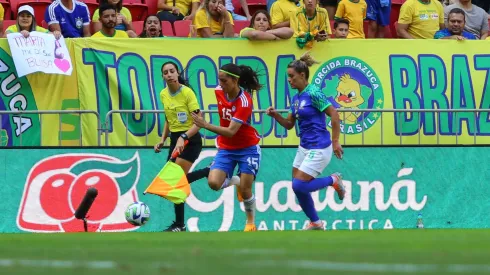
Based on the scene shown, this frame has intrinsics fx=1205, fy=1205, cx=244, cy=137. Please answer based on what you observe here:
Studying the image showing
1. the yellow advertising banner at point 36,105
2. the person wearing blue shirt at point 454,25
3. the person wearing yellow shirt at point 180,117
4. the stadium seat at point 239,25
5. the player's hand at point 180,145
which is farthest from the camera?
the stadium seat at point 239,25

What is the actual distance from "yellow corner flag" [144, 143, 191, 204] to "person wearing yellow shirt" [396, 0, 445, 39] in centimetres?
566

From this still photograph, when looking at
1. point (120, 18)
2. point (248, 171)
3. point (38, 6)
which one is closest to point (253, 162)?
point (248, 171)

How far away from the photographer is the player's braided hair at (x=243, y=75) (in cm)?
1405

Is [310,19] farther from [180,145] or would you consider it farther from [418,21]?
[180,145]

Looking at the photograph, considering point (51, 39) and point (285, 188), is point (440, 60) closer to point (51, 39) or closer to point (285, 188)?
point (285, 188)

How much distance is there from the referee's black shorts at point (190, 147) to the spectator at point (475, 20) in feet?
18.7

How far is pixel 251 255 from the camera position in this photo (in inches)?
309

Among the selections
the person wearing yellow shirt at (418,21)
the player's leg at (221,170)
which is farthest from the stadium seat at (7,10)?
the person wearing yellow shirt at (418,21)

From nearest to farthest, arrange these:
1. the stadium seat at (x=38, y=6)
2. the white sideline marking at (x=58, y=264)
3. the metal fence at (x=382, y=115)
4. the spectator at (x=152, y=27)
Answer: the white sideline marking at (x=58, y=264) < the metal fence at (x=382, y=115) < the spectator at (x=152, y=27) < the stadium seat at (x=38, y=6)

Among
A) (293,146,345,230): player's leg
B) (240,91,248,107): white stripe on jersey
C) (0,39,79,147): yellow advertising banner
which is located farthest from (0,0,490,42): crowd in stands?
(293,146,345,230): player's leg

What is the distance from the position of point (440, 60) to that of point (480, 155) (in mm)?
1726

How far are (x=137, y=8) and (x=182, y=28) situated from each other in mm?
1141

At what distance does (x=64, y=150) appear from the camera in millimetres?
15711

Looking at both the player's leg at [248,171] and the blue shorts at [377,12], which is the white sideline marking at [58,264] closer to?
the player's leg at [248,171]
